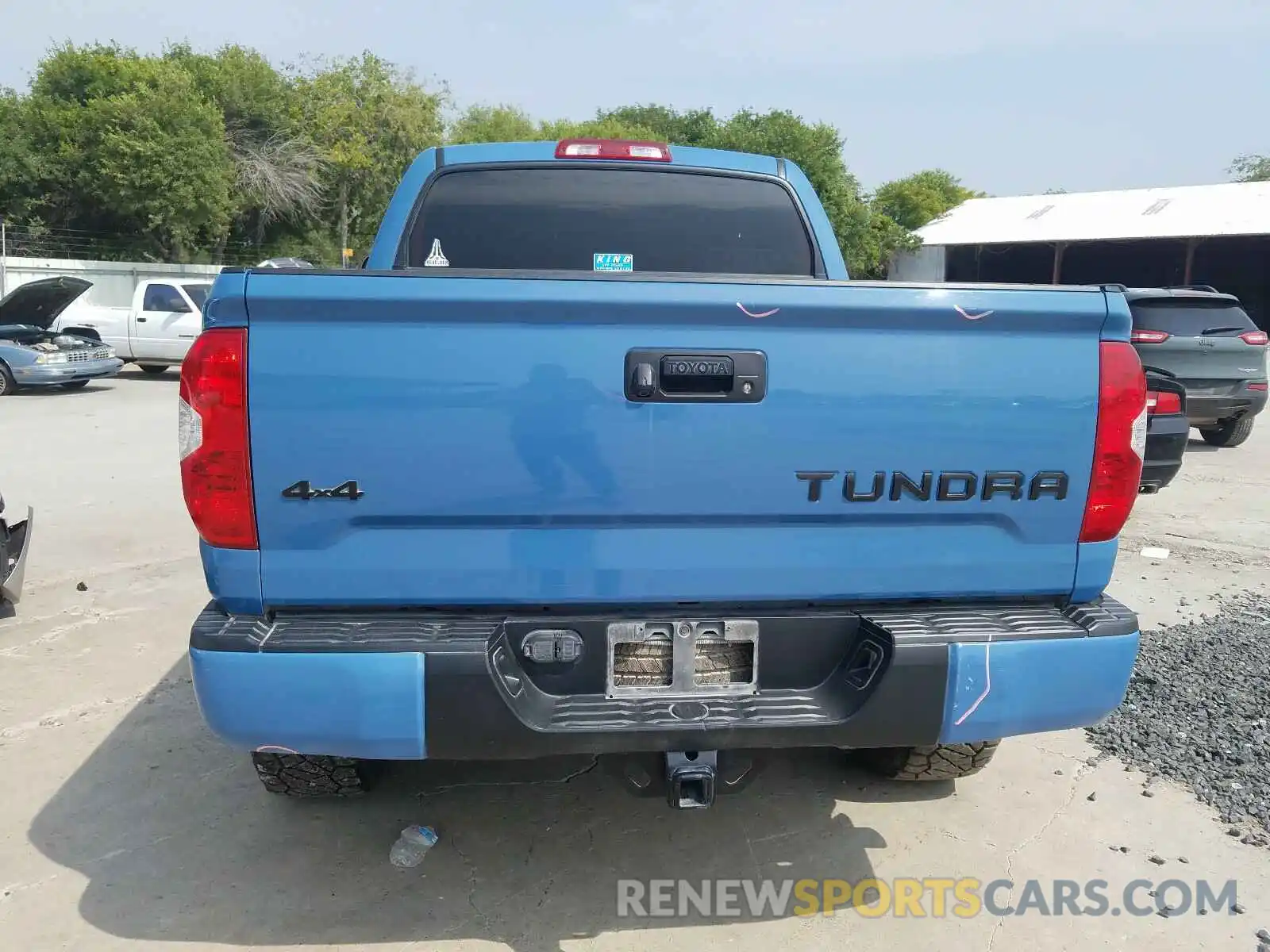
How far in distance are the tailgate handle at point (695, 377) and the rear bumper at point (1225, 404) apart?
10163mm

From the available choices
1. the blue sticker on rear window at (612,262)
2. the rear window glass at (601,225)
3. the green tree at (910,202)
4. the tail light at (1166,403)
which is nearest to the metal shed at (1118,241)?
the green tree at (910,202)

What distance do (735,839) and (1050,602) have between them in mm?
1272

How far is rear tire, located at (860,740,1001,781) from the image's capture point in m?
3.24

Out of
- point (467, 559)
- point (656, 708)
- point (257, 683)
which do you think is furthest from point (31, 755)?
point (656, 708)

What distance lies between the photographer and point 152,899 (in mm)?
2738

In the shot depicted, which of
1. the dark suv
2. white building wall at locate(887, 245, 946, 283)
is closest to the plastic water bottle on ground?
the dark suv

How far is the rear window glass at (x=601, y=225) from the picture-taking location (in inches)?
146

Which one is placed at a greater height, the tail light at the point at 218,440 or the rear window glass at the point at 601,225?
the rear window glass at the point at 601,225

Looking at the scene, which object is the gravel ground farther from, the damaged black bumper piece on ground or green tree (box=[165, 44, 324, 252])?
green tree (box=[165, 44, 324, 252])

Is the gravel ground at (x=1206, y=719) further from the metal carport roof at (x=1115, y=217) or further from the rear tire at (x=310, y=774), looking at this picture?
the metal carport roof at (x=1115, y=217)

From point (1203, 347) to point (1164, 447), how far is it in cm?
479

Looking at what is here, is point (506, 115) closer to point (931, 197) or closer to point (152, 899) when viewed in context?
point (931, 197)

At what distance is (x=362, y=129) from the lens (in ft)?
Result: 124
